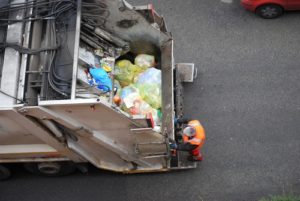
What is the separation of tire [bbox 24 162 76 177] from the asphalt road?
16cm

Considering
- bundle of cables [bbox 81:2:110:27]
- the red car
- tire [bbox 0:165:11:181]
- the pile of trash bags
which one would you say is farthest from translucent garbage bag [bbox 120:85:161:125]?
the red car

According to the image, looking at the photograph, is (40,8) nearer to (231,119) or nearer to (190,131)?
(190,131)

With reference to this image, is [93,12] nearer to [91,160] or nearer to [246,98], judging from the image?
[91,160]

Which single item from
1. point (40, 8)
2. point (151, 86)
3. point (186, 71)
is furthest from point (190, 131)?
point (40, 8)

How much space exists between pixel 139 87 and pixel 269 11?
3.06m

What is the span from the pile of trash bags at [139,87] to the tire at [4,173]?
6.33 ft

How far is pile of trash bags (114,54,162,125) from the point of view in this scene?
5.79 metres

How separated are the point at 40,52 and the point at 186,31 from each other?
11.1 feet

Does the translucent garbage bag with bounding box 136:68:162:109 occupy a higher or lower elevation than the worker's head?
higher

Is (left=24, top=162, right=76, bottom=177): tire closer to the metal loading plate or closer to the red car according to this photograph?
the metal loading plate

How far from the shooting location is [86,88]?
527 centimetres

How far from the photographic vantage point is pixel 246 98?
6879 millimetres

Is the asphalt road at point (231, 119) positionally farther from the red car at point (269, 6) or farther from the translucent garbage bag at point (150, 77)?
the translucent garbage bag at point (150, 77)

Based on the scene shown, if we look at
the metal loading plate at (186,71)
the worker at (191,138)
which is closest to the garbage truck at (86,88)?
the worker at (191,138)
